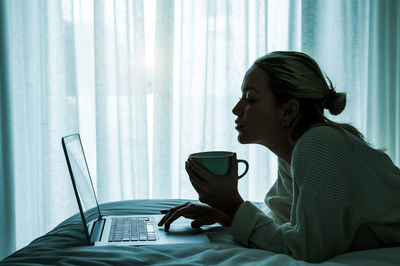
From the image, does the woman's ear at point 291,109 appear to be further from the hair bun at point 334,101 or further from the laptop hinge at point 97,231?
the laptop hinge at point 97,231

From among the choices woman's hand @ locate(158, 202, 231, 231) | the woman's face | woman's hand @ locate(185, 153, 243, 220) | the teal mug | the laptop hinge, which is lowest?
the laptop hinge

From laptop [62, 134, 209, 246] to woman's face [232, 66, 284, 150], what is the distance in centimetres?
30

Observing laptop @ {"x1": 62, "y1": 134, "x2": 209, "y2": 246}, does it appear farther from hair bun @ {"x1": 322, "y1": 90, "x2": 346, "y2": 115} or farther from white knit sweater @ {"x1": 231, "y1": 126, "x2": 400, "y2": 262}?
hair bun @ {"x1": 322, "y1": 90, "x2": 346, "y2": 115}

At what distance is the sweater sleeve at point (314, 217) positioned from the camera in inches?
32.6

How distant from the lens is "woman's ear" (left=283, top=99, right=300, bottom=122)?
3.41 ft

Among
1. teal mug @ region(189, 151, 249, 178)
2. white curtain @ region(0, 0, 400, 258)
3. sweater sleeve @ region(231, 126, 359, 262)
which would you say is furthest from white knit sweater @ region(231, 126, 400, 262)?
white curtain @ region(0, 0, 400, 258)

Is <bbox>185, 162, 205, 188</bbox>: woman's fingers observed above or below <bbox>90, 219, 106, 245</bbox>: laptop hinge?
above

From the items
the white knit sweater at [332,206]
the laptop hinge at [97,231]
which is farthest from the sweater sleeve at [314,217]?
the laptop hinge at [97,231]

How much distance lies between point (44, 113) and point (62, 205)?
534 millimetres

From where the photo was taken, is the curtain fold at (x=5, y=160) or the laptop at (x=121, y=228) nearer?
the laptop at (x=121, y=228)

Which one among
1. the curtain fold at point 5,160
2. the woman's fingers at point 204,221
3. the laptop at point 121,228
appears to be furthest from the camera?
the curtain fold at point 5,160

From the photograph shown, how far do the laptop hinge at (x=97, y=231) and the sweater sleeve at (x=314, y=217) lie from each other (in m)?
0.34

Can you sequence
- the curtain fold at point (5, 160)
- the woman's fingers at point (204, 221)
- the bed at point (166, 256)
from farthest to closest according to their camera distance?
the curtain fold at point (5, 160)
the woman's fingers at point (204, 221)
the bed at point (166, 256)

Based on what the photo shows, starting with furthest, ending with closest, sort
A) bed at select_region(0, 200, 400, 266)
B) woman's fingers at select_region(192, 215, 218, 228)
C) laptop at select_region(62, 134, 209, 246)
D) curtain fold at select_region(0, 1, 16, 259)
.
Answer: curtain fold at select_region(0, 1, 16, 259), woman's fingers at select_region(192, 215, 218, 228), laptop at select_region(62, 134, 209, 246), bed at select_region(0, 200, 400, 266)
